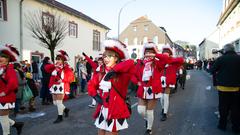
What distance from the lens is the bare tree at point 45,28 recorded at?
16.4 m

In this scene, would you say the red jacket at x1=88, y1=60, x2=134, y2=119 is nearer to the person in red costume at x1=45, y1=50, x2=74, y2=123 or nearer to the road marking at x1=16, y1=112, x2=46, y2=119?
the person in red costume at x1=45, y1=50, x2=74, y2=123

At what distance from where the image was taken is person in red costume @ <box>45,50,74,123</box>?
256 inches

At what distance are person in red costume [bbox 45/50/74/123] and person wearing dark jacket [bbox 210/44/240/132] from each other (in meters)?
3.85

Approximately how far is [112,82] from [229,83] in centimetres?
356

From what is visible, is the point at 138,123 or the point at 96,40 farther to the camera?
the point at 96,40

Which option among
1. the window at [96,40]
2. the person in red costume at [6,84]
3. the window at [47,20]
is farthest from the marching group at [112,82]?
the window at [96,40]

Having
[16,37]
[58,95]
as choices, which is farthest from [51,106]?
[16,37]

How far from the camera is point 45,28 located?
16406mm

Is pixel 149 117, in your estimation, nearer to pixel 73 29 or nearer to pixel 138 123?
pixel 138 123

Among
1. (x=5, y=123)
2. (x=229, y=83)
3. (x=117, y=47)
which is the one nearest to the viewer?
(x=117, y=47)

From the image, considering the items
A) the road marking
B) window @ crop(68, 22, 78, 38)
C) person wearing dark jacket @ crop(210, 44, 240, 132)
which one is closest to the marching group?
the road marking

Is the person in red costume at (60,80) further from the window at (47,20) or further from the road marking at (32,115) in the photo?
the window at (47,20)

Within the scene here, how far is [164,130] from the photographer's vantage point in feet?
20.0

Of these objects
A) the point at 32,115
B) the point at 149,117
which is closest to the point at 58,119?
the point at 32,115
